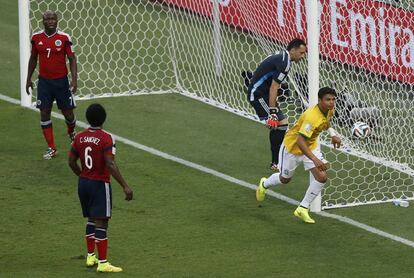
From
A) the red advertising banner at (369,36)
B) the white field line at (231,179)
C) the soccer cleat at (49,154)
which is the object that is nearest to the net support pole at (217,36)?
the white field line at (231,179)

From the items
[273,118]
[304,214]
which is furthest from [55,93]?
[304,214]

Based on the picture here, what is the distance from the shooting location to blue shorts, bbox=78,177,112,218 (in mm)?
12656

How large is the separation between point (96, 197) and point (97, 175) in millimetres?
218

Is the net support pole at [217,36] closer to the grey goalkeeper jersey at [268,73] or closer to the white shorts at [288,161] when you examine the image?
the grey goalkeeper jersey at [268,73]

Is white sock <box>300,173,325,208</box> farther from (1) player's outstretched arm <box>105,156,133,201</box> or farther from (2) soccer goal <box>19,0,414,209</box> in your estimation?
(1) player's outstretched arm <box>105,156,133,201</box>

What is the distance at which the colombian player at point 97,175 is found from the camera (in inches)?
495

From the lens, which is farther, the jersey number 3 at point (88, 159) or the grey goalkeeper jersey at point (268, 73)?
the grey goalkeeper jersey at point (268, 73)

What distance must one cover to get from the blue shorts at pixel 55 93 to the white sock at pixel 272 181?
3.11 meters

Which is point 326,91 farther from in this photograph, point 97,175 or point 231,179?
point 97,175

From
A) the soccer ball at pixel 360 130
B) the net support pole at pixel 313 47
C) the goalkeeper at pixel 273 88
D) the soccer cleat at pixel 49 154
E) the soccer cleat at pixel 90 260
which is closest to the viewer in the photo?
the soccer cleat at pixel 90 260

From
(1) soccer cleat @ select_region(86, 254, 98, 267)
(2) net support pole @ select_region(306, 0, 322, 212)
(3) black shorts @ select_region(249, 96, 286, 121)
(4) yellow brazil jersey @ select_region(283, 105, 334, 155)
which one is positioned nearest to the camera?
(1) soccer cleat @ select_region(86, 254, 98, 267)

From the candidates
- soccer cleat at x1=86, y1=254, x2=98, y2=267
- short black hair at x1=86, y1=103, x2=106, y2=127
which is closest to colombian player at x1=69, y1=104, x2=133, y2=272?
short black hair at x1=86, y1=103, x2=106, y2=127

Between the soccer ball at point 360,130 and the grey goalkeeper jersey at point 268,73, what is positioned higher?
the grey goalkeeper jersey at point 268,73

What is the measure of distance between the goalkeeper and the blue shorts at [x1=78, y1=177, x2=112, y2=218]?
396 centimetres
